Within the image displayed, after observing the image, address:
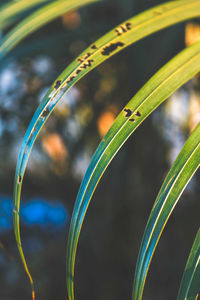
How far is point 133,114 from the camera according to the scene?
0.22 metres

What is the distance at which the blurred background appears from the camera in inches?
37.0

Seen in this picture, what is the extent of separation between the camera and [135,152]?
0.88 meters

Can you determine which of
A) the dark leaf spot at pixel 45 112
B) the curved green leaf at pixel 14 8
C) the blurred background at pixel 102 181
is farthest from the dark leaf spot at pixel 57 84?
the blurred background at pixel 102 181

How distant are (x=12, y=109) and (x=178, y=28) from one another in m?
0.57

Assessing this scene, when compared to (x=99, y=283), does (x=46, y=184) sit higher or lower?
higher

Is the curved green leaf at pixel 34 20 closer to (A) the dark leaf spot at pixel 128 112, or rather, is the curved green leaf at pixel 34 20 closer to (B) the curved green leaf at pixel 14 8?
(B) the curved green leaf at pixel 14 8

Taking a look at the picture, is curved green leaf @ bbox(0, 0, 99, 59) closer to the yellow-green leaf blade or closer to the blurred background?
the yellow-green leaf blade

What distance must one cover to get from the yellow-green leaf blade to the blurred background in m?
0.60

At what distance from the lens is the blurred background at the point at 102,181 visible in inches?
37.0

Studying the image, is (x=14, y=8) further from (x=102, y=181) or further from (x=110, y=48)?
(x=102, y=181)

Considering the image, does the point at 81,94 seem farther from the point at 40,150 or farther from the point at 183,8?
the point at 183,8

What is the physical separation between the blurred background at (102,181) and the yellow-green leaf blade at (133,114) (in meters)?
0.60

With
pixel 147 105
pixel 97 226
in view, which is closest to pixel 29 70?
pixel 97 226

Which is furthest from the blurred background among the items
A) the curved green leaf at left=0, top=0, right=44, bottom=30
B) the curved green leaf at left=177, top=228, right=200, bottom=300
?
the curved green leaf at left=177, top=228, right=200, bottom=300
